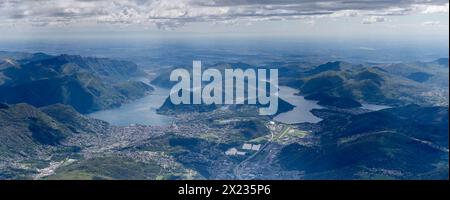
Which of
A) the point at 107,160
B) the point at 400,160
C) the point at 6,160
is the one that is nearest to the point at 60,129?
the point at 6,160

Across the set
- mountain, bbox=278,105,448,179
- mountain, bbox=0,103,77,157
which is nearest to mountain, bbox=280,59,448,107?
mountain, bbox=278,105,448,179

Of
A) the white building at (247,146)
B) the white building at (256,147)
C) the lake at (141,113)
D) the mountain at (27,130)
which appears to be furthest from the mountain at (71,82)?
the white building at (256,147)

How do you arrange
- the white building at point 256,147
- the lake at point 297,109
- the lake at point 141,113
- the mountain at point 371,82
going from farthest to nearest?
1. the mountain at point 371,82
2. the lake at point 141,113
3. the lake at point 297,109
4. the white building at point 256,147

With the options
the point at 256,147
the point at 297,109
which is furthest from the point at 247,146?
the point at 297,109

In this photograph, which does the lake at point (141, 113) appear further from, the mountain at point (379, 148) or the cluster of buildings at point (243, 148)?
the mountain at point (379, 148)
